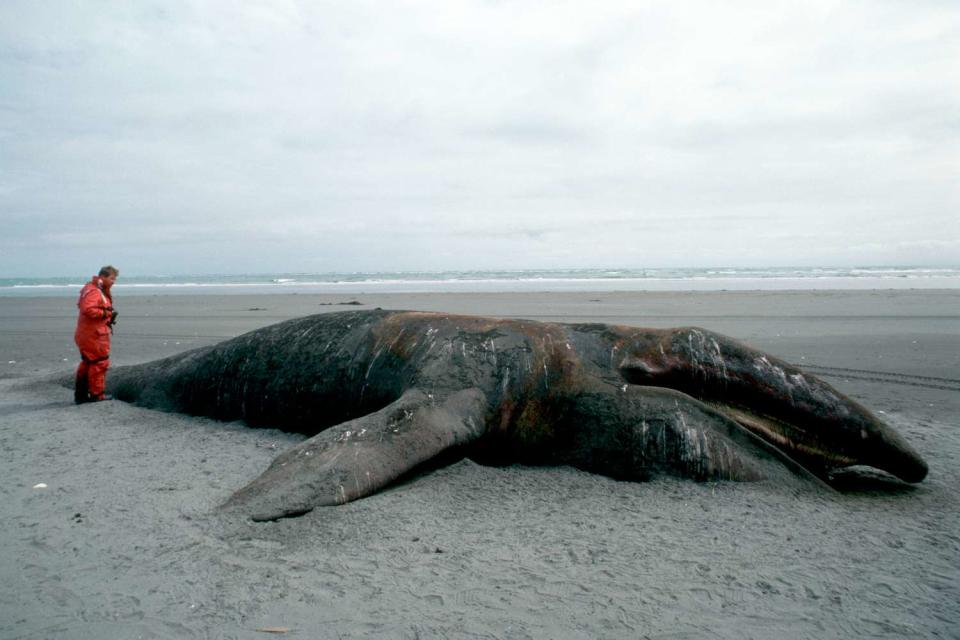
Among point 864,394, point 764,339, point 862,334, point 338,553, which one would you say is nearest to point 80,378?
point 338,553

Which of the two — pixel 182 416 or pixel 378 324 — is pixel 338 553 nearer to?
pixel 378 324

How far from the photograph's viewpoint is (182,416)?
6.98 meters

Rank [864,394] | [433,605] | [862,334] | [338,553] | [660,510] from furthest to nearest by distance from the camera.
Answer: [862,334]
[864,394]
[660,510]
[338,553]
[433,605]

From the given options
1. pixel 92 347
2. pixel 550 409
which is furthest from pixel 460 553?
pixel 92 347

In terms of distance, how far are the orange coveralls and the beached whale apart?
2.68 metres

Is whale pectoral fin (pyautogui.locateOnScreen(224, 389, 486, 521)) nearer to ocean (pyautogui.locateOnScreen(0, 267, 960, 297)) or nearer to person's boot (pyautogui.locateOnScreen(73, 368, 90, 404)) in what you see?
person's boot (pyautogui.locateOnScreen(73, 368, 90, 404))

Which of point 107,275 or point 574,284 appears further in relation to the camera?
point 574,284

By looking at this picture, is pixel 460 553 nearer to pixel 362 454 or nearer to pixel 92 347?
pixel 362 454

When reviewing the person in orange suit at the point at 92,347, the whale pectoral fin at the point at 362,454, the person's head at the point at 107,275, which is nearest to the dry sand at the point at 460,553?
Result: the whale pectoral fin at the point at 362,454

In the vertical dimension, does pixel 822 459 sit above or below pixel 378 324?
below

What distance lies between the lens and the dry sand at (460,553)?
2.90 metres

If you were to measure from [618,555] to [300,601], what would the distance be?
1.67 meters

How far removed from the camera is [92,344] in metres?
7.57

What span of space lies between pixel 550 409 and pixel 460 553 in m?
1.93
